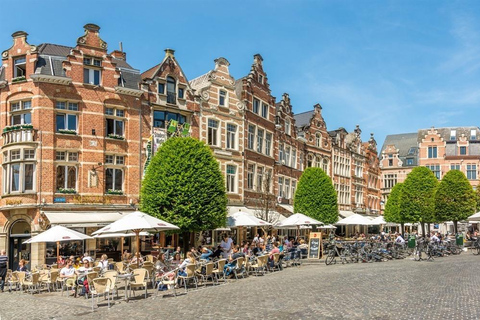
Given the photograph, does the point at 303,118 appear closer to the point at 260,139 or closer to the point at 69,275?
the point at 260,139

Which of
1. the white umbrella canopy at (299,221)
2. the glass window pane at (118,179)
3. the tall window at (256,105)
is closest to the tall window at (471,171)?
the tall window at (256,105)

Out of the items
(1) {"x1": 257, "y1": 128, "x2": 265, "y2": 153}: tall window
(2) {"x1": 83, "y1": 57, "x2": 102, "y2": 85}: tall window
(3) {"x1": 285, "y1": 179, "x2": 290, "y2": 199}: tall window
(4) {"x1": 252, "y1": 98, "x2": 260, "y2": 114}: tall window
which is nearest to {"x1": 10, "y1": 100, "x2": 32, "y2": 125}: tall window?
(2) {"x1": 83, "y1": 57, "x2": 102, "y2": 85}: tall window

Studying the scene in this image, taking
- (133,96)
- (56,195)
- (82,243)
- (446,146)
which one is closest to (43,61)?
(133,96)

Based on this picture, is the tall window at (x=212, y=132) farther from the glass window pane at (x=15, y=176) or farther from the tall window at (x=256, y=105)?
the glass window pane at (x=15, y=176)

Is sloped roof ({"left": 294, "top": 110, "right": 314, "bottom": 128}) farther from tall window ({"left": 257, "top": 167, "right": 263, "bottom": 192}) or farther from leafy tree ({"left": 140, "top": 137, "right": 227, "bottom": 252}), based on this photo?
leafy tree ({"left": 140, "top": 137, "right": 227, "bottom": 252})

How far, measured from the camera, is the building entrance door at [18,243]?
27.3 metres

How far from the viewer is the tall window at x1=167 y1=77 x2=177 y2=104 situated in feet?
105

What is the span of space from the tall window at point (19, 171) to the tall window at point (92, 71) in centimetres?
502

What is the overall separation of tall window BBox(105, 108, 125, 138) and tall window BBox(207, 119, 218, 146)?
21.4 feet

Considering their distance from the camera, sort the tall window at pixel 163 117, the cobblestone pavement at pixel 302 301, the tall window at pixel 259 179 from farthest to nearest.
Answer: the tall window at pixel 259 179
the tall window at pixel 163 117
the cobblestone pavement at pixel 302 301

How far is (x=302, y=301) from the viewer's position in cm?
1420

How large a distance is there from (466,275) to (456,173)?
3014cm

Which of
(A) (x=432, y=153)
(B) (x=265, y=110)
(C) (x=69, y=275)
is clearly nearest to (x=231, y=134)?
(B) (x=265, y=110)

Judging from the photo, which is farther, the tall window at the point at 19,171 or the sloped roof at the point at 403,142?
the sloped roof at the point at 403,142
